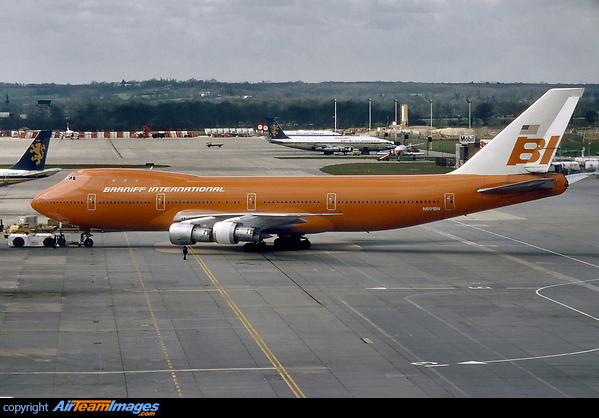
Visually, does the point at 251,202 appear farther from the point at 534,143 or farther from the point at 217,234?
the point at 534,143

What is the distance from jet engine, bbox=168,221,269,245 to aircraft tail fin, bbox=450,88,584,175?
15.6 metres

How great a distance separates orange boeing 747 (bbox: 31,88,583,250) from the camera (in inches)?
2095

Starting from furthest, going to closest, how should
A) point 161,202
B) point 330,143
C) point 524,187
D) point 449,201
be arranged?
point 330,143 → point 161,202 → point 449,201 → point 524,187

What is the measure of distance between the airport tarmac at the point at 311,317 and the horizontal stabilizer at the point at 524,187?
431 centimetres

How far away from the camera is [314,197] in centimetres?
5481

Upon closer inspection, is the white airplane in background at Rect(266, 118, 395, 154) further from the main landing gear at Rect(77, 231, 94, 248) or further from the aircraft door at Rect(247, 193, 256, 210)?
the aircraft door at Rect(247, 193, 256, 210)

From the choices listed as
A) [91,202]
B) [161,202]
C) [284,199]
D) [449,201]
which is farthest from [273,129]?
[449,201]

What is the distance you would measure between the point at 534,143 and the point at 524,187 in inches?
135

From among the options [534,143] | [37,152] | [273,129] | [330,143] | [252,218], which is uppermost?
[273,129]

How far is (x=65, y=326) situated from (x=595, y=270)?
30321 millimetres

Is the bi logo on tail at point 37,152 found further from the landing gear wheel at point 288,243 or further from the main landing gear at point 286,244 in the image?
the landing gear wheel at point 288,243

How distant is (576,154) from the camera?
5556 inches
